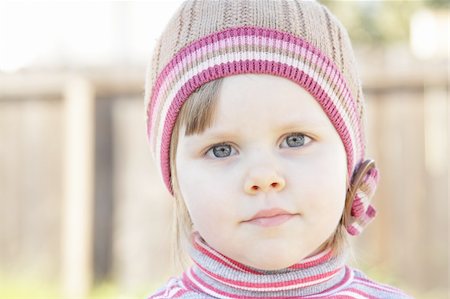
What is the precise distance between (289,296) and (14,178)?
5139mm

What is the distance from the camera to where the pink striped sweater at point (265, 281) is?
7.77 ft

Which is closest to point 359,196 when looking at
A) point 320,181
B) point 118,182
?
point 320,181

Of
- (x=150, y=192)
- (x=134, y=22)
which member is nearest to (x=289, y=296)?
(x=150, y=192)

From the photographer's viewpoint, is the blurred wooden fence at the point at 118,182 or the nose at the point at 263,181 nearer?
the nose at the point at 263,181

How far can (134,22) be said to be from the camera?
1080 centimetres

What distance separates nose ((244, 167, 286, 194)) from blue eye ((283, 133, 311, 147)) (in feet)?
0.34

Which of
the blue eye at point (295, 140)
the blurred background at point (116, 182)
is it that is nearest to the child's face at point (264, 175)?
the blue eye at point (295, 140)

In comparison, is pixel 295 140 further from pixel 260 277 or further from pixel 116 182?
pixel 116 182

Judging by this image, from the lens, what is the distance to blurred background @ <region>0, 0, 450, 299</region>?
270 inches

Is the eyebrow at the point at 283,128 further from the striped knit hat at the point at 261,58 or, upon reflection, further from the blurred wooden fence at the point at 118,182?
the blurred wooden fence at the point at 118,182

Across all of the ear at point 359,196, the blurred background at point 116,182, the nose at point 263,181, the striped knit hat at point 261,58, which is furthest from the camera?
the blurred background at point 116,182

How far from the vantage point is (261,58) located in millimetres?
2316

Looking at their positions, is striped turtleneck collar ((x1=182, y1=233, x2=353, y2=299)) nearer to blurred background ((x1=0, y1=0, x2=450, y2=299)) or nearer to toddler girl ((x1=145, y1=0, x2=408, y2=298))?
toddler girl ((x1=145, y1=0, x2=408, y2=298))

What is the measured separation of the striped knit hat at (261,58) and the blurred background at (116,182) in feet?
13.8
